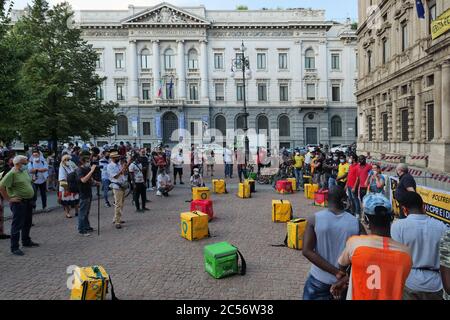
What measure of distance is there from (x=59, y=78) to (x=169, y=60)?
31970mm

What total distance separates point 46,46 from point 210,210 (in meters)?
17.7

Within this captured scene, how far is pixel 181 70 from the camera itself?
51.0m

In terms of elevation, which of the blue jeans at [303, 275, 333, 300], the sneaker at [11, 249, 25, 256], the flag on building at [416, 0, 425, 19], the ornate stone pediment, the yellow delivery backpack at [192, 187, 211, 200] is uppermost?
the ornate stone pediment

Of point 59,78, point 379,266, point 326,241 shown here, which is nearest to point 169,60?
point 59,78

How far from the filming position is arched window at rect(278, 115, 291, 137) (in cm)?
5328

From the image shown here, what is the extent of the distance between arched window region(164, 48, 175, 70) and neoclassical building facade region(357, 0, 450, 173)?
26.7m

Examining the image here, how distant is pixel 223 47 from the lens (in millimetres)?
51375

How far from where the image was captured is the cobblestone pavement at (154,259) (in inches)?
226

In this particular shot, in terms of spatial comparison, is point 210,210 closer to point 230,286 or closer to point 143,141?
point 230,286

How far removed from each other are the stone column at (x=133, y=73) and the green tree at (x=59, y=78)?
26.1 m

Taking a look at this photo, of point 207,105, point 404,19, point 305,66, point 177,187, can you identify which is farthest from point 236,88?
point 177,187

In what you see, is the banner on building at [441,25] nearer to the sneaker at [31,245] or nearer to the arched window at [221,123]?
the sneaker at [31,245]

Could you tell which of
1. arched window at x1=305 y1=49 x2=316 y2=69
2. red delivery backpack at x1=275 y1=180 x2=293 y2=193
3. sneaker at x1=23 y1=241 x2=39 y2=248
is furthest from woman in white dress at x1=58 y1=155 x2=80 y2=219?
arched window at x1=305 y1=49 x2=316 y2=69

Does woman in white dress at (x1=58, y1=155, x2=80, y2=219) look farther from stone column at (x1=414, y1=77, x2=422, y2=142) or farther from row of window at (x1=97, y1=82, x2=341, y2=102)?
row of window at (x1=97, y1=82, x2=341, y2=102)
